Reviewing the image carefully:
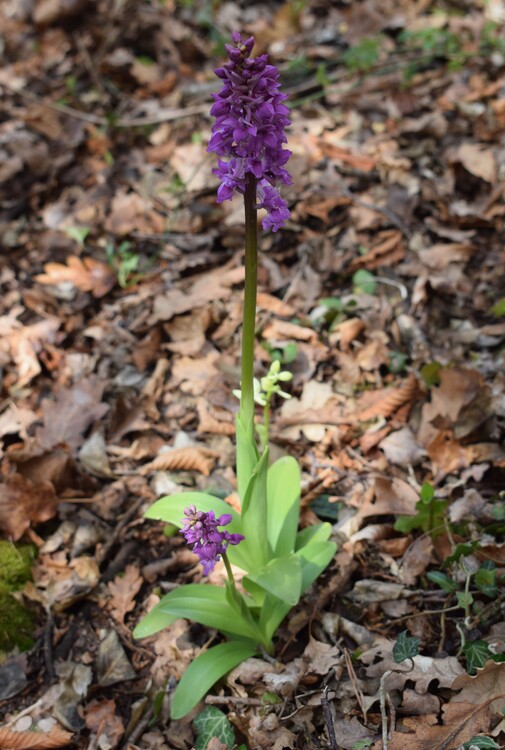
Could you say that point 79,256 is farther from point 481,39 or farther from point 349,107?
point 481,39

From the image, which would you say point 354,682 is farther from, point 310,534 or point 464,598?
point 310,534

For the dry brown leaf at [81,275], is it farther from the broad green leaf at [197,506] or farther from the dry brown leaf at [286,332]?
the broad green leaf at [197,506]

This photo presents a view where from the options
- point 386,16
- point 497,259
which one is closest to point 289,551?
point 497,259

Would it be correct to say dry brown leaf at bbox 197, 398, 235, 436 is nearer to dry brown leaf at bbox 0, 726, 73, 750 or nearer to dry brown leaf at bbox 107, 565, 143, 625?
dry brown leaf at bbox 107, 565, 143, 625

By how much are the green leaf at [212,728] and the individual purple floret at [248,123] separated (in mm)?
1748

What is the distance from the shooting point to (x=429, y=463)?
117 inches

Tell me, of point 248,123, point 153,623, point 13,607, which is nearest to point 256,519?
point 153,623

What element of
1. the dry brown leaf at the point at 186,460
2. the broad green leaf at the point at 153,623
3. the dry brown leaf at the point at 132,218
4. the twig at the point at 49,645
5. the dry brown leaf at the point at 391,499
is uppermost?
the dry brown leaf at the point at 132,218

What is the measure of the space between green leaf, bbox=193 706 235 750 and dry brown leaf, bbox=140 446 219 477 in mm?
1140

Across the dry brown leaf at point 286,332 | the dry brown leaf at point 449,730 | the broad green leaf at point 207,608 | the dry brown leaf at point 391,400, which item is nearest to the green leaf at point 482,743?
the dry brown leaf at point 449,730

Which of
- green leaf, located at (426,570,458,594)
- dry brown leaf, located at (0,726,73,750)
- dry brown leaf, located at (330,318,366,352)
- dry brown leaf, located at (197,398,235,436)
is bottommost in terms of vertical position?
dry brown leaf, located at (0,726,73,750)

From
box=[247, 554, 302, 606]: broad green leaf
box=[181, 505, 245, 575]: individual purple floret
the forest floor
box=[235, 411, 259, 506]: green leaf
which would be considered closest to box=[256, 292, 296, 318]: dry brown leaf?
the forest floor

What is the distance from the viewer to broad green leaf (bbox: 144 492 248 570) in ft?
→ 7.61

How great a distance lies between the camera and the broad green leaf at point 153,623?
233cm
